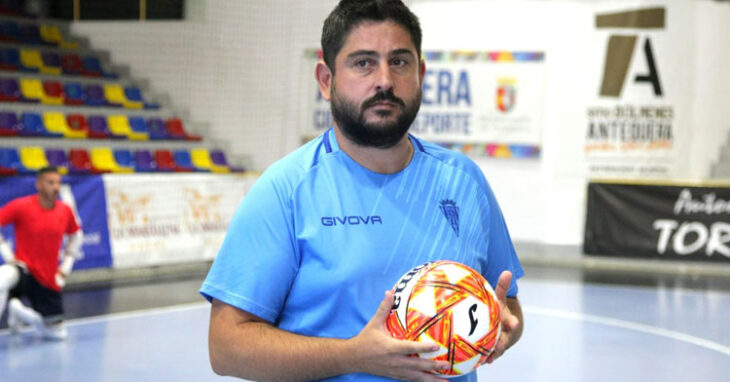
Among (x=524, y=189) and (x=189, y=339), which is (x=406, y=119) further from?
(x=524, y=189)

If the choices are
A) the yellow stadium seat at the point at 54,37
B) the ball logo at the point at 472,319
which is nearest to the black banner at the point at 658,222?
the yellow stadium seat at the point at 54,37

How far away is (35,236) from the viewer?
9.66 metres

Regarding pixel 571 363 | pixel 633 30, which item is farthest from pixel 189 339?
pixel 633 30

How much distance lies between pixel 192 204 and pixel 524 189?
6138 millimetres

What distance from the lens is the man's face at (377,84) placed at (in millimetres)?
2467

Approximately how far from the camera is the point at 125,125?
1638cm

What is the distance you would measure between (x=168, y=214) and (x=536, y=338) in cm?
639

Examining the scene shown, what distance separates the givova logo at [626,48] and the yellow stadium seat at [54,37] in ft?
33.3

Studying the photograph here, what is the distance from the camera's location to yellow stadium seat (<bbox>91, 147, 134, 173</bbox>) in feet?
48.9

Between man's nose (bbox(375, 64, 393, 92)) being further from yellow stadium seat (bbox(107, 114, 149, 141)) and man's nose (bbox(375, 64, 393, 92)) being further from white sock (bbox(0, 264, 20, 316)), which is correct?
yellow stadium seat (bbox(107, 114, 149, 141))

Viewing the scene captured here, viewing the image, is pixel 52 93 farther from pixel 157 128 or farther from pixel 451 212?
pixel 451 212

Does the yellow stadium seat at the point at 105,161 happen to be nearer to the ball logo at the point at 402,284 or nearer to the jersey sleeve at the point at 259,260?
the jersey sleeve at the point at 259,260

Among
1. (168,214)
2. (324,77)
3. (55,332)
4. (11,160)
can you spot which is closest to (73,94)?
(11,160)

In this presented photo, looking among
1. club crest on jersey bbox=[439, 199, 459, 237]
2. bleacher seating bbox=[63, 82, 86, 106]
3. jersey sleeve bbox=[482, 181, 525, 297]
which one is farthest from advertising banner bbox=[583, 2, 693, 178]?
club crest on jersey bbox=[439, 199, 459, 237]
